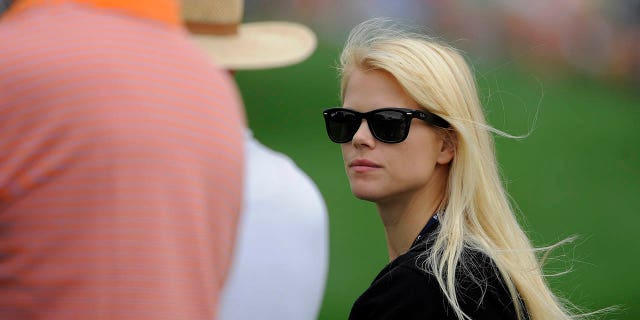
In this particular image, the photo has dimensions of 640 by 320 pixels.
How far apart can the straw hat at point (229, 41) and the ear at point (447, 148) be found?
0.79 m

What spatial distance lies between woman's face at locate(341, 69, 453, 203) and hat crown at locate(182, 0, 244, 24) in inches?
31.8

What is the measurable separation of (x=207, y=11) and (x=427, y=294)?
0.76 meters

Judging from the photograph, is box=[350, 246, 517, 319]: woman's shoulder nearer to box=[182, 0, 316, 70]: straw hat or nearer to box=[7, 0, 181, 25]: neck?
box=[182, 0, 316, 70]: straw hat

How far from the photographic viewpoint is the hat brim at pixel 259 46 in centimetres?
137

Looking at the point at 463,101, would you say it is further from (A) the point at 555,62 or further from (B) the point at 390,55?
(A) the point at 555,62

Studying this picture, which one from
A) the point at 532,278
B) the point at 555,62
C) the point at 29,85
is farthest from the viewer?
the point at 555,62

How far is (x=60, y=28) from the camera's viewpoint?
3.53 ft

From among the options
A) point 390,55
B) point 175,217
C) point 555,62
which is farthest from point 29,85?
point 555,62

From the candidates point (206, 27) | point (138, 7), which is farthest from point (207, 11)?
point (138, 7)

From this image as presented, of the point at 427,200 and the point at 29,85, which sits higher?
the point at 29,85

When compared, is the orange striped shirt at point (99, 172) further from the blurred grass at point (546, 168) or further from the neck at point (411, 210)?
the blurred grass at point (546, 168)

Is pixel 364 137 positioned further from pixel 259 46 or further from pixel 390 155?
pixel 259 46

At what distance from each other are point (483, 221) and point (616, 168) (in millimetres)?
1771

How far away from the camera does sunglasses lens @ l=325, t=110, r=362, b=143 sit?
221 centimetres
